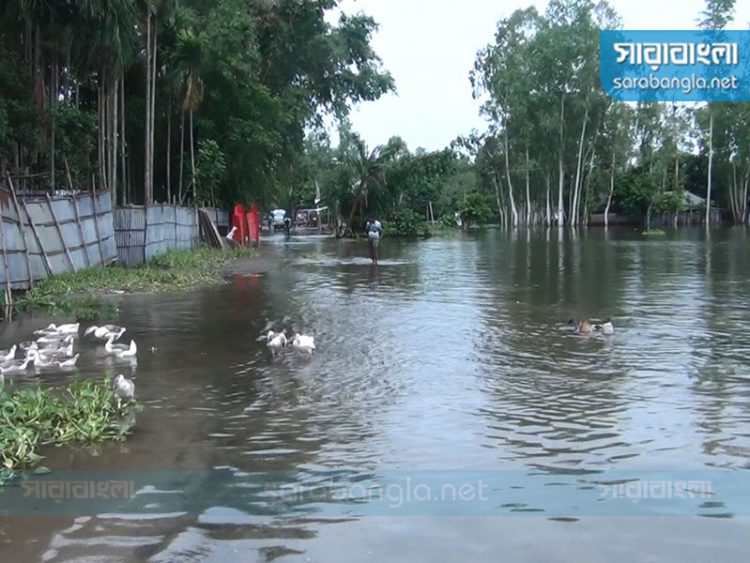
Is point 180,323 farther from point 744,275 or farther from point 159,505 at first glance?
point 744,275

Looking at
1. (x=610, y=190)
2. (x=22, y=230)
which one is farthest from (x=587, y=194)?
(x=22, y=230)

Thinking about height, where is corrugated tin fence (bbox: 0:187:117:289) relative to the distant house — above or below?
below

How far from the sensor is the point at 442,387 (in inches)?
319

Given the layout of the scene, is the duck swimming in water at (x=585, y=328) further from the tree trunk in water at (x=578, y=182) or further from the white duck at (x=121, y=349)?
the tree trunk in water at (x=578, y=182)

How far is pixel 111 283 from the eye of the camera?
1574 centimetres

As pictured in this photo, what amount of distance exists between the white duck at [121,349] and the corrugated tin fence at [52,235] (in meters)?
3.78

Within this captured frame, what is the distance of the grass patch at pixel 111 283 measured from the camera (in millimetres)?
12773

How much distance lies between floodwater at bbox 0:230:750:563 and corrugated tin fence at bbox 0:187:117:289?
218 cm

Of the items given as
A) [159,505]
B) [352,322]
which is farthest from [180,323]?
[159,505]

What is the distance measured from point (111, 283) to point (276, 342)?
744 centimetres

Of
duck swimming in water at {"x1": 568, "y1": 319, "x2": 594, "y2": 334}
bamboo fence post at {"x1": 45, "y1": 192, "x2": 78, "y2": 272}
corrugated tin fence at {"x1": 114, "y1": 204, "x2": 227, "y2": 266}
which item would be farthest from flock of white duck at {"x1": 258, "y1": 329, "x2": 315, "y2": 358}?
corrugated tin fence at {"x1": 114, "y1": 204, "x2": 227, "y2": 266}

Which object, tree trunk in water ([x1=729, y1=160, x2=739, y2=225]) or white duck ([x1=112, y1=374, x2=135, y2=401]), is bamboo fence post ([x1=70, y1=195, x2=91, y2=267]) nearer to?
white duck ([x1=112, y1=374, x2=135, y2=401])

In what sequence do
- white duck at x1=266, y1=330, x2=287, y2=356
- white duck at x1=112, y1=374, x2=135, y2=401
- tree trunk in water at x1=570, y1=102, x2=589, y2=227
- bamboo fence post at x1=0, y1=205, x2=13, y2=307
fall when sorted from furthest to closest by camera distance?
tree trunk in water at x1=570, y1=102, x2=589, y2=227, bamboo fence post at x1=0, y1=205, x2=13, y2=307, white duck at x1=266, y1=330, x2=287, y2=356, white duck at x1=112, y1=374, x2=135, y2=401

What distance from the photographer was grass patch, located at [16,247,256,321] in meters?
12.8
